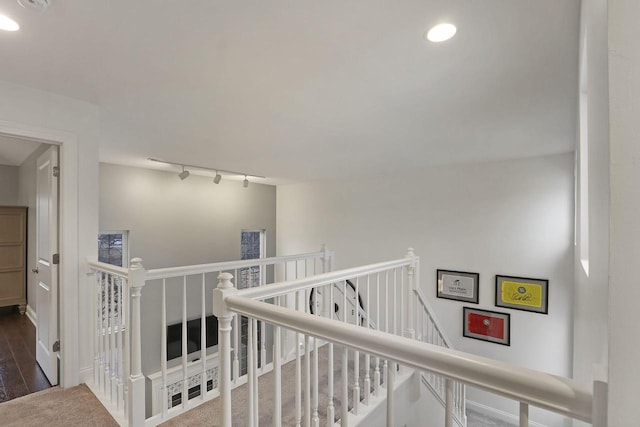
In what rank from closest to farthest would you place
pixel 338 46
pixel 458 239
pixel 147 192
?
pixel 338 46 → pixel 458 239 → pixel 147 192

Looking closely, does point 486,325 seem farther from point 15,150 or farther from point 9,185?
point 9,185

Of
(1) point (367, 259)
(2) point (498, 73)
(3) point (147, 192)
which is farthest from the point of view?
(1) point (367, 259)

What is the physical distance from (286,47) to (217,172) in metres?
3.74

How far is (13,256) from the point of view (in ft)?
14.8

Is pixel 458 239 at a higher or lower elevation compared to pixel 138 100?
lower

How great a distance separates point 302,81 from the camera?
1993mm

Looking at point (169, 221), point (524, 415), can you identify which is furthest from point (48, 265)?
point (524, 415)

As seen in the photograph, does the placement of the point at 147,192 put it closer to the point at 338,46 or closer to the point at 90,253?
the point at 90,253

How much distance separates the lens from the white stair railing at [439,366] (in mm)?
590

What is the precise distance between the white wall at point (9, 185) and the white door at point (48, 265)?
285 cm

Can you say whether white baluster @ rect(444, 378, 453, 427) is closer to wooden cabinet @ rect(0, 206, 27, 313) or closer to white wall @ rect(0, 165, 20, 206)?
wooden cabinet @ rect(0, 206, 27, 313)

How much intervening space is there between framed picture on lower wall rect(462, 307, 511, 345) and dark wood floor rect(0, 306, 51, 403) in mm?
4661

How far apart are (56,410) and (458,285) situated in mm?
4446

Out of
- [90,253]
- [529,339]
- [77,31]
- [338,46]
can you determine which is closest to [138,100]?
[77,31]
